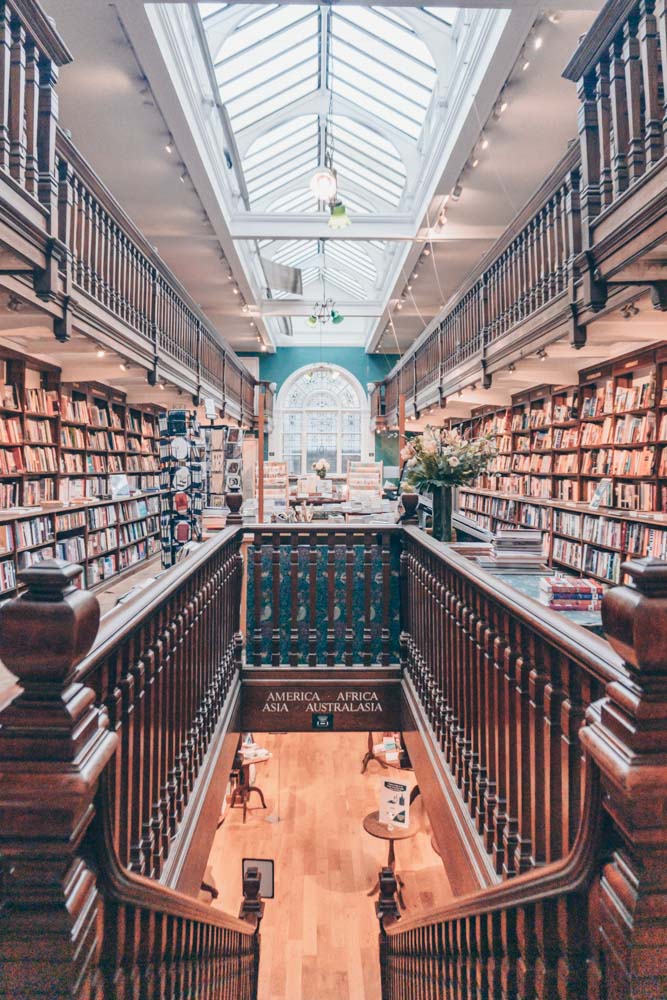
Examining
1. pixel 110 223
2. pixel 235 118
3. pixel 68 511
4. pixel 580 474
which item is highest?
pixel 235 118

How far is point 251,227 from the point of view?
8406 mm

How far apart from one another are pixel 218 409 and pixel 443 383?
12.3 feet

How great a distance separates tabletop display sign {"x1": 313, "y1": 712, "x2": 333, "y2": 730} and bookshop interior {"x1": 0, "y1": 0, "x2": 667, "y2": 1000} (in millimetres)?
55

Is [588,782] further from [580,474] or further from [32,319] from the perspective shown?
[580,474]

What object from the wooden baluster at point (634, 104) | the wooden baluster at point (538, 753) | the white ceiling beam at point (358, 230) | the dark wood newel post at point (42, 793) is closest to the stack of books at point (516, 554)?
the wooden baluster at point (538, 753)

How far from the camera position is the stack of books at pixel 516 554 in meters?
2.94

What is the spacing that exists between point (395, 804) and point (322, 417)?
1284 centimetres

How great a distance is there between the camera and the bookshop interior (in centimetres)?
83

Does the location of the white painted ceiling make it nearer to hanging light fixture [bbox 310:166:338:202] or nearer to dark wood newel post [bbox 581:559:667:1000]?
hanging light fixture [bbox 310:166:338:202]

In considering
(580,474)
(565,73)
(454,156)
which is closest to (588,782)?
(565,73)

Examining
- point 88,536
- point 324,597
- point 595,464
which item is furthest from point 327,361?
point 324,597

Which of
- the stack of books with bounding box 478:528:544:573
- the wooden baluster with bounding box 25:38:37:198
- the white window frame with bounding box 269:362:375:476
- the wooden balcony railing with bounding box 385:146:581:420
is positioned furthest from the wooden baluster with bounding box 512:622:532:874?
the white window frame with bounding box 269:362:375:476

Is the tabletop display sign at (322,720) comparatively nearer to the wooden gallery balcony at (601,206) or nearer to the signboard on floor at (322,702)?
the signboard on floor at (322,702)

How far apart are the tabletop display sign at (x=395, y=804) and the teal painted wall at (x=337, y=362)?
12059 millimetres
